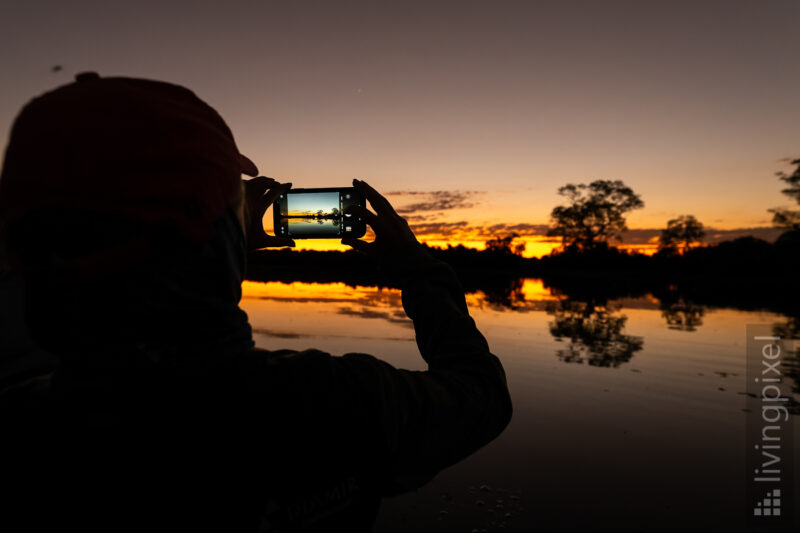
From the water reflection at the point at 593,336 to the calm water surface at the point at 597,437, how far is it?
72 millimetres

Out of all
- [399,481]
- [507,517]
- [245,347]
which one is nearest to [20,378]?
[245,347]

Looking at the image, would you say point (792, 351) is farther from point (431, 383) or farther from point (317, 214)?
point (431, 383)

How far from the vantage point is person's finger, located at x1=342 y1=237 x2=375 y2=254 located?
1.58 metres

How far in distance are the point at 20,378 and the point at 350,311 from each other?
15808mm

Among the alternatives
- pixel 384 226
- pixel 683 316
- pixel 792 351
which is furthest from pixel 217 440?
pixel 683 316

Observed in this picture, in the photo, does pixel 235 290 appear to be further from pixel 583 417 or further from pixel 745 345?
pixel 745 345

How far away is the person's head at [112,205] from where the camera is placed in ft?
2.50

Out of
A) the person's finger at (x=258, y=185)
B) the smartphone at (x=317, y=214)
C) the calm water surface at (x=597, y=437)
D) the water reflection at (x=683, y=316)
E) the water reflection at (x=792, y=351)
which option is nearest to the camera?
the person's finger at (x=258, y=185)

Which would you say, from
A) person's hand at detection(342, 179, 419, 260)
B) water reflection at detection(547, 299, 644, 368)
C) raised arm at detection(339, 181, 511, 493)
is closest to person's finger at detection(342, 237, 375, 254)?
person's hand at detection(342, 179, 419, 260)

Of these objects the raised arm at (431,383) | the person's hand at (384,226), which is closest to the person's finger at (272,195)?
the person's hand at (384,226)

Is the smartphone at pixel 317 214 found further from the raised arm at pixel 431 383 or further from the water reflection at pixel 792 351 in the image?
the water reflection at pixel 792 351

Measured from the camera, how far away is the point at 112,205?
2.51ft

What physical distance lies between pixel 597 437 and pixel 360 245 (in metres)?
5.12

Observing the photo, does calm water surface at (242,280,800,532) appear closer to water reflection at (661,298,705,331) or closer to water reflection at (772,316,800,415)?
water reflection at (772,316,800,415)
